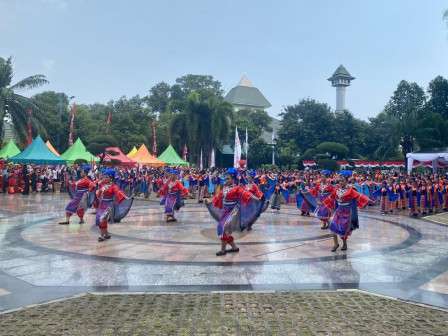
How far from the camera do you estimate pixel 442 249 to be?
8695 mm

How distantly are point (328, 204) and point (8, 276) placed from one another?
6.50 meters

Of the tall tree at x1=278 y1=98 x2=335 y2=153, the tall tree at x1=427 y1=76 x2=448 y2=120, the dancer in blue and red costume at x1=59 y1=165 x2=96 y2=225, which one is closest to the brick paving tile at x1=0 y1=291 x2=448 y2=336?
the dancer in blue and red costume at x1=59 y1=165 x2=96 y2=225

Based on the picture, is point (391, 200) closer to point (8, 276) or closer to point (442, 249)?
point (442, 249)

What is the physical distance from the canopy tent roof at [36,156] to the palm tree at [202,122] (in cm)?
1215

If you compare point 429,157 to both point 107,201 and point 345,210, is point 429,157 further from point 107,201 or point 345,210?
point 107,201

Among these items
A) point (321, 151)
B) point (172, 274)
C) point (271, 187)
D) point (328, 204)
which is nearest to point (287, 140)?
point (321, 151)

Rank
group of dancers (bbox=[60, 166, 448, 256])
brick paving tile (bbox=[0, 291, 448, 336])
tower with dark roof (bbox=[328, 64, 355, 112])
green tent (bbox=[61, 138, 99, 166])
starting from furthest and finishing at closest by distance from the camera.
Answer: tower with dark roof (bbox=[328, 64, 355, 112]), green tent (bbox=[61, 138, 99, 166]), group of dancers (bbox=[60, 166, 448, 256]), brick paving tile (bbox=[0, 291, 448, 336])

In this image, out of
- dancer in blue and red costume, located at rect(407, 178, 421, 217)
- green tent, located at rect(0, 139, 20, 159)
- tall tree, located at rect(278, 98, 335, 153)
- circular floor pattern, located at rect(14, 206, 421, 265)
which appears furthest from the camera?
tall tree, located at rect(278, 98, 335, 153)

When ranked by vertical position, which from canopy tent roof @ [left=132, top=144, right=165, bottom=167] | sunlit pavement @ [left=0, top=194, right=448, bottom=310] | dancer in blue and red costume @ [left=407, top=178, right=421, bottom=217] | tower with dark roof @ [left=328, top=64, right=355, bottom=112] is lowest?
sunlit pavement @ [left=0, top=194, right=448, bottom=310]

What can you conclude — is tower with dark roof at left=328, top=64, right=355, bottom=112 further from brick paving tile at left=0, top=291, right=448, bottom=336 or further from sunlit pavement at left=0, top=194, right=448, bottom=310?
brick paving tile at left=0, top=291, right=448, bottom=336

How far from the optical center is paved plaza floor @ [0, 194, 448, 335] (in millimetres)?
5832

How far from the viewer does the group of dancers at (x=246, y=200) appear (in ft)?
26.4

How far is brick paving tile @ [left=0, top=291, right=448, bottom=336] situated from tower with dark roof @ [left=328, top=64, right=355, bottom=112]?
270 ft

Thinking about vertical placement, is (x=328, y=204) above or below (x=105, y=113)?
below
